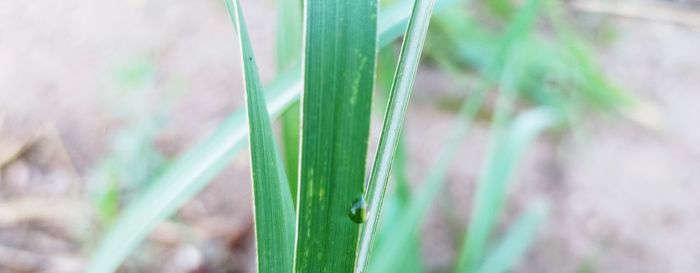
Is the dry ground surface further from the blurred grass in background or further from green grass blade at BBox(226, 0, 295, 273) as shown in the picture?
green grass blade at BBox(226, 0, 295, 273)

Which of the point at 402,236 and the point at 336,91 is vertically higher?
the point at 402,236

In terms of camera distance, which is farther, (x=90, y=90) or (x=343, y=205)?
(x=90, y=90)

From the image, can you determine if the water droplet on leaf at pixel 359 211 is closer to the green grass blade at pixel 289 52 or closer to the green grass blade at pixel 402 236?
the green grass blade at pixel 289 52

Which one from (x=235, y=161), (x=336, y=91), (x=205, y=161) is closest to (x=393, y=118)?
(x=336, y=91)

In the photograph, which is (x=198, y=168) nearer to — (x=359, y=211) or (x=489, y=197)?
(x=359, y=211)

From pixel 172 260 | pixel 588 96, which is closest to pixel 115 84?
→ pixel 172 260

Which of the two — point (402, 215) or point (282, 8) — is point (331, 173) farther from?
point (402, 215)
